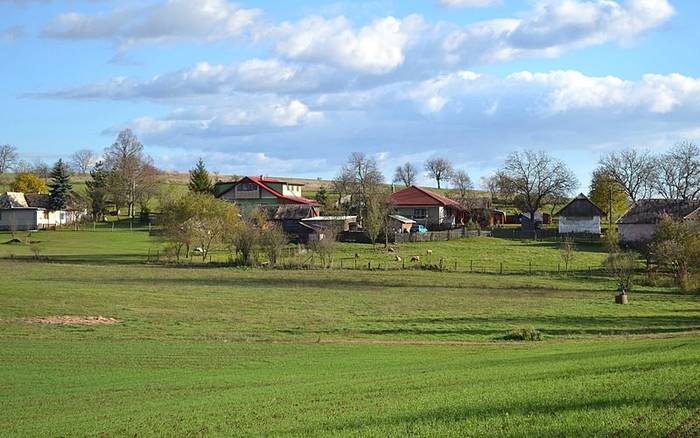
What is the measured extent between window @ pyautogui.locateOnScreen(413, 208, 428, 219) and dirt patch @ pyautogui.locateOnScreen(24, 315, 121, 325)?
8948cm

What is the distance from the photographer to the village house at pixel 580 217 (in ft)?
374

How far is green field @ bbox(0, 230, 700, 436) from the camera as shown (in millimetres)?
14961

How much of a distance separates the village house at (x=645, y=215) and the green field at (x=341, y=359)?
40.3 metres

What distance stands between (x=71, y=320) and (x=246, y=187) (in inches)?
3764

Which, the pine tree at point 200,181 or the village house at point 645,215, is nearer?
the village house at point 645,215

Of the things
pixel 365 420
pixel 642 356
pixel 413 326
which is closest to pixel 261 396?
pixel 365 420

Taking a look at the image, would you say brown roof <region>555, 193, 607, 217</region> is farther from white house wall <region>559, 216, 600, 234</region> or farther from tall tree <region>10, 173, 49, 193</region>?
tall tree <region>10, 173, 49, 193</region>

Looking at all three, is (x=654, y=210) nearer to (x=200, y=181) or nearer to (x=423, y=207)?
(x=423, y=207)

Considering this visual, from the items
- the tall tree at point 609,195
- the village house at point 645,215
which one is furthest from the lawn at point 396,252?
the tall tree at point 609,195

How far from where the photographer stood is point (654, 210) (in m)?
102

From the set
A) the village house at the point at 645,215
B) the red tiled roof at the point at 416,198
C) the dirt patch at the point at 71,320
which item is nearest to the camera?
the dirt patch at the point at 71,320

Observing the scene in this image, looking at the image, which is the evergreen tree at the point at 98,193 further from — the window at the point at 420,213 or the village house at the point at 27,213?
the window at the point at 420,213

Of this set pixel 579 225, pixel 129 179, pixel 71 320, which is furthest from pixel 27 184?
pixel 71 320

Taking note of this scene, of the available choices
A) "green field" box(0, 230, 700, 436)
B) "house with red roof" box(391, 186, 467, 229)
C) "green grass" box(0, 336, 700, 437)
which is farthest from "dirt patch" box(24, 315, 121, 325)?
"house with red roof" box(391, 186, 467, 229)
